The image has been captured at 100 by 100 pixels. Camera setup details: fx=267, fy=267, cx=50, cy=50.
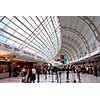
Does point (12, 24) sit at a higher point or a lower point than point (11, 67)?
higher

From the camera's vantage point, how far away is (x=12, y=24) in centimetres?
2783

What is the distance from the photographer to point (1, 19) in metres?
24.8

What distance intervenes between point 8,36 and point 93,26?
33.9 ft
